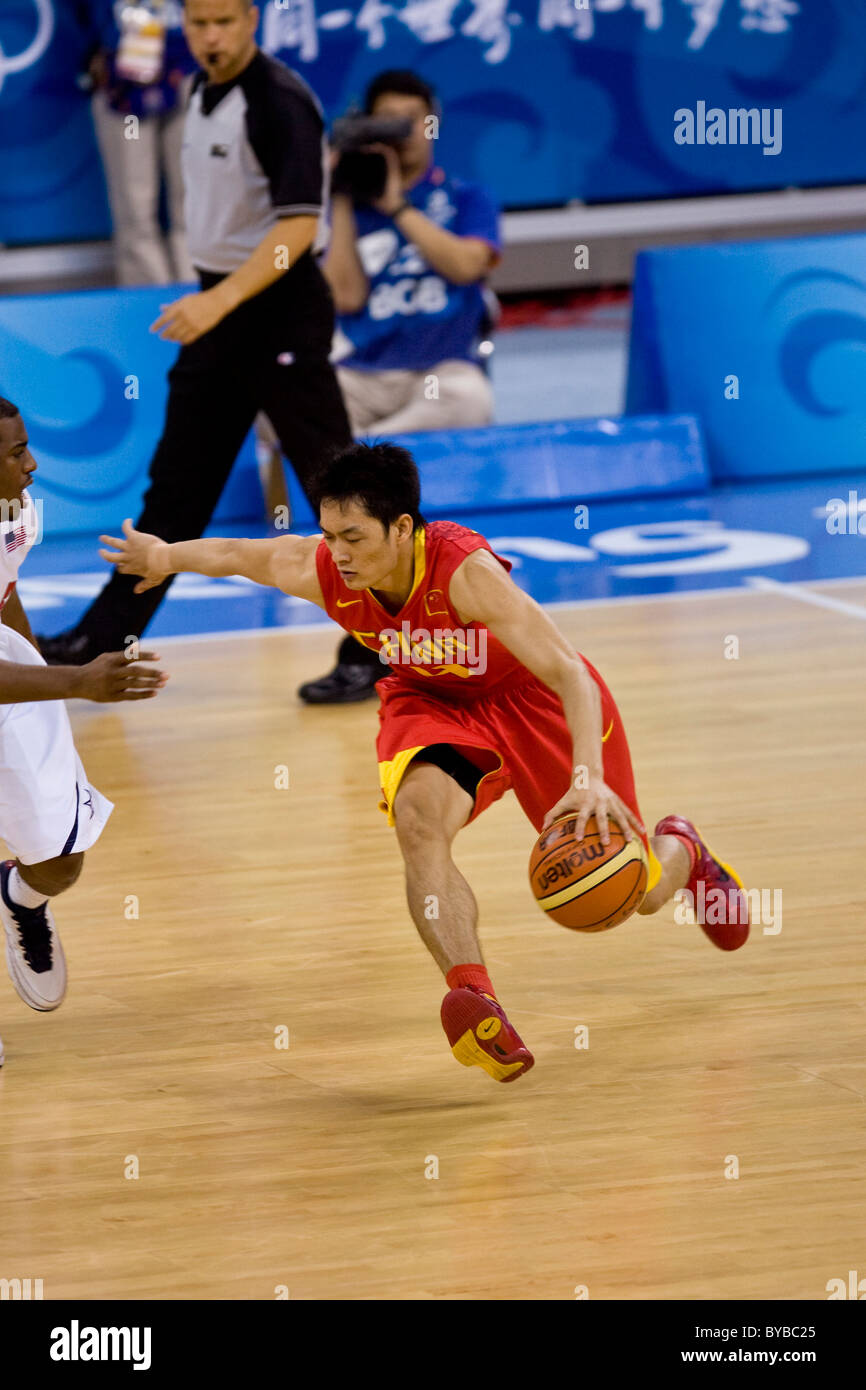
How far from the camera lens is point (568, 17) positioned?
14906mm

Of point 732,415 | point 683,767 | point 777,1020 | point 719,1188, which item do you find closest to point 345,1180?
point 719,1188

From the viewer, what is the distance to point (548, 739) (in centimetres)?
420

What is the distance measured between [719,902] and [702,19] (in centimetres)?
1242

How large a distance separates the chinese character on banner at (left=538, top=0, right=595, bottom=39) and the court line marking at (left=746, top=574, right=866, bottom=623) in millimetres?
8128

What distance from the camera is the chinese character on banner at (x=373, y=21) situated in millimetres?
14602

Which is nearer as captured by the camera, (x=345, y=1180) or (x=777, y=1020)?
(x=345, y=1180)

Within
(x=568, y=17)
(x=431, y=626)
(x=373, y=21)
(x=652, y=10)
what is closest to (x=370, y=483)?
(x=431, y=626)

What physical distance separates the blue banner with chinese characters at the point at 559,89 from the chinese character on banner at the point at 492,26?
0.04 ft

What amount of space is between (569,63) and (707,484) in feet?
20.9

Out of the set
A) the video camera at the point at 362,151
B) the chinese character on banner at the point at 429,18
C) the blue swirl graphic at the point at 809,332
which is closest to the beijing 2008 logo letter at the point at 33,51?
the chinese character on banner at the point at 429,18

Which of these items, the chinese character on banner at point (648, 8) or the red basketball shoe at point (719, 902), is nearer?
the red basketball shoe at point (719, 902)

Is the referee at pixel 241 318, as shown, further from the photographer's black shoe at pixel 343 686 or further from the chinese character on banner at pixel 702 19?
the chinese character on banner at pixel 702 19

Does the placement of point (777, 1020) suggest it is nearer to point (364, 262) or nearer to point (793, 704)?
point (793, 704)

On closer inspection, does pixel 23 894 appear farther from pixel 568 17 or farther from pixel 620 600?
pixel 568 17
